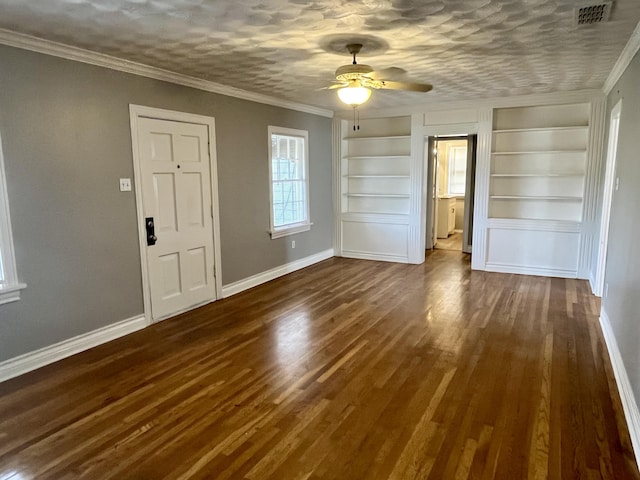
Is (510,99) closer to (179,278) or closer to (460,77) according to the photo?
(460,77)

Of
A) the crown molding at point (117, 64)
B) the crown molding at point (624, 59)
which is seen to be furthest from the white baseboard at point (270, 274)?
the crown molding at point (624, 59)

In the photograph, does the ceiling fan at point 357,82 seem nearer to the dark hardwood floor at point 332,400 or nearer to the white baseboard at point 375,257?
the dark hardwood floor at point 332,400

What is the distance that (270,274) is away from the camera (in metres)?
5.85

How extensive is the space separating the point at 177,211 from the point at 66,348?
5.26 feet

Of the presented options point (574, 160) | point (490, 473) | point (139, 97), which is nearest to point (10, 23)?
point (139, 97)

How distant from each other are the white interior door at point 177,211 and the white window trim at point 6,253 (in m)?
1.14

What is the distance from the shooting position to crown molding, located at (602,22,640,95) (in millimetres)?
3096

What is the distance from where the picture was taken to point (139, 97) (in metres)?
3.89

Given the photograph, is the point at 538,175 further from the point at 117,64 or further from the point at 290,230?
the point at 117,64

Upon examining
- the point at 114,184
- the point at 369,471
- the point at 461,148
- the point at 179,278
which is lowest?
the point at 369,471

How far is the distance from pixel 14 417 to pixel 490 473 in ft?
8.96

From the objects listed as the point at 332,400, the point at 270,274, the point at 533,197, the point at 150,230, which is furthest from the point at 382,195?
the point at 332,400

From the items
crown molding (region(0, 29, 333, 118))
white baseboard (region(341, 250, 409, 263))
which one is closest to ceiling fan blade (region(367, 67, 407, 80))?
crown molding (region(0, 29, 333, 118))

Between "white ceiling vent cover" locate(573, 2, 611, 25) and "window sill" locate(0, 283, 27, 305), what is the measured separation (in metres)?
4.11
